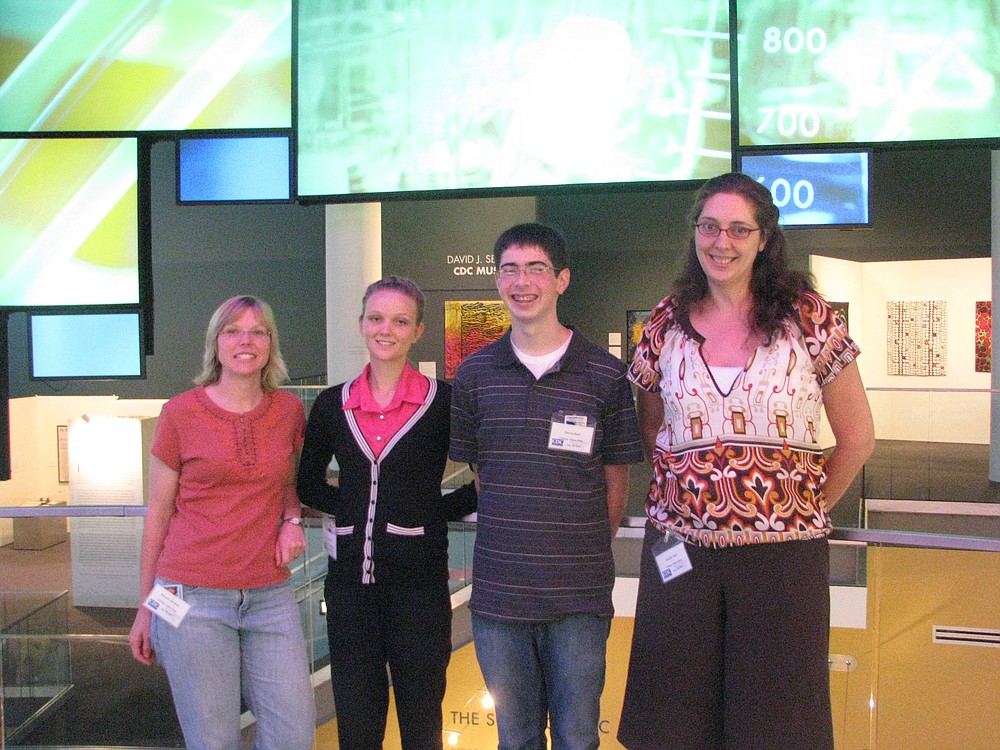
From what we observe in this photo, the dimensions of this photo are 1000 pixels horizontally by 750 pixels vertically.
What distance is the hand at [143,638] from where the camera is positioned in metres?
2.35

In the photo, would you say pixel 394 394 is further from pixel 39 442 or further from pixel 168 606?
pixel 39 442

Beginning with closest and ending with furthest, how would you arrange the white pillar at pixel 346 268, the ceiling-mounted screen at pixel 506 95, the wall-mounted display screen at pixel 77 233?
the ceiling-mounted screen at pixel 506 95 → the wall-mounted display screen at pixel 77 233 → the white pillar at pixel 346 268

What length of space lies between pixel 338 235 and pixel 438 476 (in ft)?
18.5

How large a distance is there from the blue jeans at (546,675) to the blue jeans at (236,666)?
550 millimetres

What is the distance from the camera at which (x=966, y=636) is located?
2.59m

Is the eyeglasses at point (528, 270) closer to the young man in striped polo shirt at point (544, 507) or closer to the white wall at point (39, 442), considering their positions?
the young man in striped polo shirt at point (544, 507)

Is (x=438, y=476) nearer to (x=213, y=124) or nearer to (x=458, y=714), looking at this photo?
(x=458, y=714)

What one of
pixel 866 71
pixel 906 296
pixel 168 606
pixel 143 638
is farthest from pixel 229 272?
pixel 168 606

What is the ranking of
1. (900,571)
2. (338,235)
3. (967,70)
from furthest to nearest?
(338,235)
(967,70)
(900,571)

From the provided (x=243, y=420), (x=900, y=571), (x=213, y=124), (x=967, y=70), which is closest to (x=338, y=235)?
(x=213, y=124)

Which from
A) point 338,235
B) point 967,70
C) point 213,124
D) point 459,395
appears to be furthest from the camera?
point 338,235

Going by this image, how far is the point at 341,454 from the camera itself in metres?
2.32

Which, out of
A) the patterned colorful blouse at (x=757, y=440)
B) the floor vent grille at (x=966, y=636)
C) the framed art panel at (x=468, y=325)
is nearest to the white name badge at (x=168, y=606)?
the patterned colorful blouse at (x=757, y=440)

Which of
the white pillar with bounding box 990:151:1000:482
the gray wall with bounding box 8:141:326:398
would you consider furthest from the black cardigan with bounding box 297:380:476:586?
the gray wall with bounding box 8:141:326:398
